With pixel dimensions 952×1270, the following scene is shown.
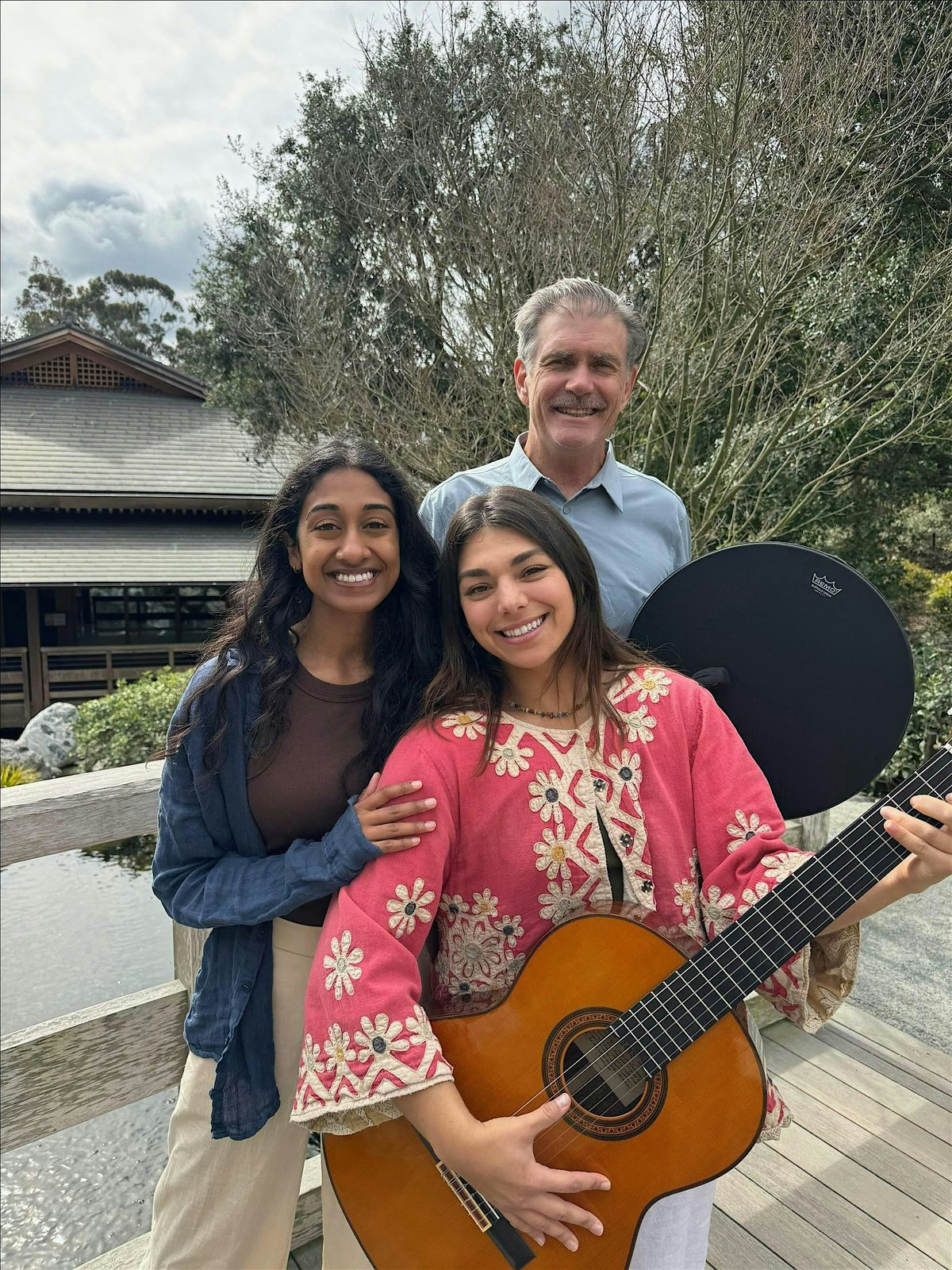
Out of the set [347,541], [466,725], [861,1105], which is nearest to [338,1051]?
[466,725]

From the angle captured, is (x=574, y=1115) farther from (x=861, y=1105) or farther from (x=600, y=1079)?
(x=861, y=1105)

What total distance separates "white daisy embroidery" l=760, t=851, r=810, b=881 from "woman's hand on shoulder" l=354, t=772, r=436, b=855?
52cm

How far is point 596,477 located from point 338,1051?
4.49 ft

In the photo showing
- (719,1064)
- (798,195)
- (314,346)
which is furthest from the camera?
(314,346)

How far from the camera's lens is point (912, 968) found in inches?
153

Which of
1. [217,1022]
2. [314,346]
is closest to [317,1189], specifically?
[217,1022]

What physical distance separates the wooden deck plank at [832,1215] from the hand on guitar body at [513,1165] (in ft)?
3.98

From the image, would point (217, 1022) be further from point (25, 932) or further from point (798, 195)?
point (25, 932)

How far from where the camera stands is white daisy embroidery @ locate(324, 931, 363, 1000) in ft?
4.01

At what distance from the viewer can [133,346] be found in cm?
3338

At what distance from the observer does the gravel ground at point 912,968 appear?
11.2 feet

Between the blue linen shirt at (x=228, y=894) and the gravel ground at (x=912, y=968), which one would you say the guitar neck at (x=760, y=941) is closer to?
the blue linen shirt at (x=228, y=894)

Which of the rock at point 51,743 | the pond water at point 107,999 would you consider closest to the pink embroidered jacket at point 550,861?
the pond water at point 107,999

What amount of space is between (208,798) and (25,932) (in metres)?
6.65
